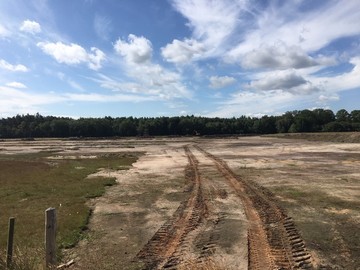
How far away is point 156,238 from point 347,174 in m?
20.4

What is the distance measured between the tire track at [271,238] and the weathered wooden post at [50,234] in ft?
16.5

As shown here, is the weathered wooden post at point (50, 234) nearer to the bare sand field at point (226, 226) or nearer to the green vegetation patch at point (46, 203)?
the bare sand field at point (226, 226)

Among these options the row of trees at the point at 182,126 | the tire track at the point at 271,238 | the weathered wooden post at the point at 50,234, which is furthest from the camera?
the row of trees at the point at 182,126

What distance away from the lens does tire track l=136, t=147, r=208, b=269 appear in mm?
10930

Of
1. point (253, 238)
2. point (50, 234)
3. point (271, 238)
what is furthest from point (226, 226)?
point (50, 234)

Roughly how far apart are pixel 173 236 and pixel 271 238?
325cm

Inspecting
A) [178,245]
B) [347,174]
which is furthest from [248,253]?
[347,174]

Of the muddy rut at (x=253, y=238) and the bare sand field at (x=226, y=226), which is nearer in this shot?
the muddy rut at (x=253, y=238)

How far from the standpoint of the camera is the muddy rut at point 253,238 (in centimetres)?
1065

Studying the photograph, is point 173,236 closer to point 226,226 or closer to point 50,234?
point 226,226

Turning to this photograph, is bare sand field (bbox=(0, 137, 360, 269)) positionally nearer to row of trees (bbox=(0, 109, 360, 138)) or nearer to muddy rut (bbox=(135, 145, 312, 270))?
muddy rut (bbox=(135, 145, 312, 270))

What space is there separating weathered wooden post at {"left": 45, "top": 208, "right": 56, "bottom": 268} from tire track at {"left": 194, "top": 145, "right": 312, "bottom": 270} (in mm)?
5030

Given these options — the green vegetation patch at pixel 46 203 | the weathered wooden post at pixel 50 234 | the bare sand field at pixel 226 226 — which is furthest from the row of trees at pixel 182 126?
the weathered wooden post at pixel 50 234

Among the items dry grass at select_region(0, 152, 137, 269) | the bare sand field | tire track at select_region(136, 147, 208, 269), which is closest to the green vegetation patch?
dry grass at select_region(0, 152, 137, 269)
